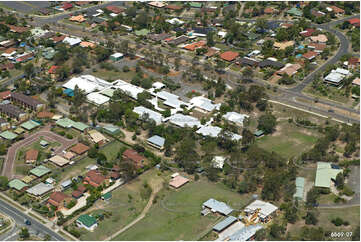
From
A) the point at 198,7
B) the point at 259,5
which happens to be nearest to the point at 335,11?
the point at 259,5

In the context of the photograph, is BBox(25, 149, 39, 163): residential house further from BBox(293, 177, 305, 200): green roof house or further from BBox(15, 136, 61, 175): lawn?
BBox(293, 177, 305, 200): green roof house

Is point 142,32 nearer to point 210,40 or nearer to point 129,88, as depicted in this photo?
point 210,40

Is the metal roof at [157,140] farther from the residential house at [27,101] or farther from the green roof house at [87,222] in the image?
the residential house at [27,101]

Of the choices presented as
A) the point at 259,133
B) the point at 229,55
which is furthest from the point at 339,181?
the point at 229,55

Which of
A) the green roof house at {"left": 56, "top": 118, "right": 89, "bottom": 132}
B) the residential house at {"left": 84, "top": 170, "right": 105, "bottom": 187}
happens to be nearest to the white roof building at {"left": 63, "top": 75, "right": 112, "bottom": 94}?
the green roof house at {"left": 56, "top": 118, "right": 89, "bottom": 132}

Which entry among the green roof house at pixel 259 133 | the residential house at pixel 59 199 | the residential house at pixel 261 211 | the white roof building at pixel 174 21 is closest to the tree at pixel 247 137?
the green roof house at pixel 259 133

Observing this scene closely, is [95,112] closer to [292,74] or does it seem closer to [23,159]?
[23,159]
